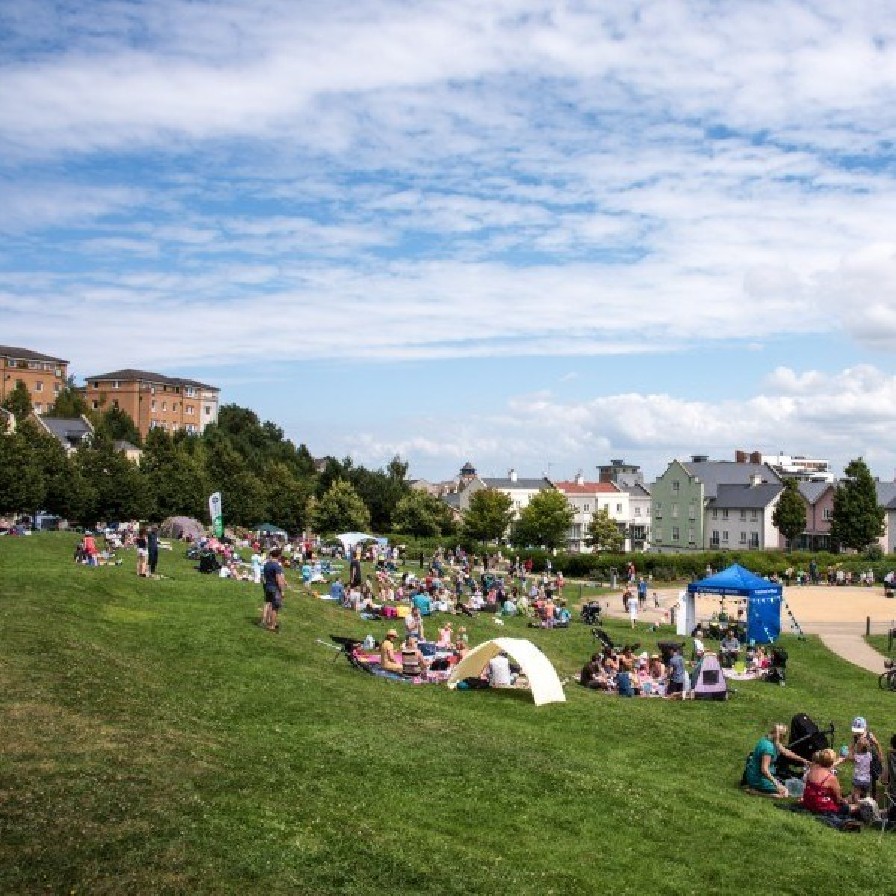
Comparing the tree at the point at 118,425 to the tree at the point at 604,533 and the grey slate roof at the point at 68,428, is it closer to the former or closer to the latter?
the grey slate roof at the point at 68,428

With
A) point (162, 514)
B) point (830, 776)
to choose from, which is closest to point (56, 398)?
point (162, 514)

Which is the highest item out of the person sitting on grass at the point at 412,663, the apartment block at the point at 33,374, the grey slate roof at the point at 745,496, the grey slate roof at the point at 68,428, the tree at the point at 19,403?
the apartment block at the point at 33,374

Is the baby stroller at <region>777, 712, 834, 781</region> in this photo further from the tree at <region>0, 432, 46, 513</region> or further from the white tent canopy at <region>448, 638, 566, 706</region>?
the tree at <region>0, 432, 46, 513</region>

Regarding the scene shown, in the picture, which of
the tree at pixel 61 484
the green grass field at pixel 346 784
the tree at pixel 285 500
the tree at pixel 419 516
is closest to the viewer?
the green grass field at pixel 346 784

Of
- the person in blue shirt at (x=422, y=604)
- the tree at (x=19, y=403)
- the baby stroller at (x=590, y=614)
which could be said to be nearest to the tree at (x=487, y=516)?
the tree at (x=19, y=403)

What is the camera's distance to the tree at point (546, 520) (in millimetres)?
98562

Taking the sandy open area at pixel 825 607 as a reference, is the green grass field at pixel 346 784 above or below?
above

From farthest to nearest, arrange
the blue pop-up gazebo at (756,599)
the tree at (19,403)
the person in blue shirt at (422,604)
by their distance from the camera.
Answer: the tree at (19,403) < the blue pop-up gazebo at (756,599) < the person in blue shirt at (422,604)

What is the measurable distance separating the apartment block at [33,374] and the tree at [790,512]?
286 ft

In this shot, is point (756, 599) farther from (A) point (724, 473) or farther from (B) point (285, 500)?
(A) point (724, 473)

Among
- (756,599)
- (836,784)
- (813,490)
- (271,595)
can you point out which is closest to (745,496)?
(813,490)

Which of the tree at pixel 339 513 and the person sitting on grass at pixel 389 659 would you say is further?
the tree at pixel 339 513

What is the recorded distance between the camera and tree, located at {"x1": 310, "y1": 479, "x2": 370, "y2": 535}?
9075 centimetres

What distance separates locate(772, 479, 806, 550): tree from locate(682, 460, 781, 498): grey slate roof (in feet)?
48.8
